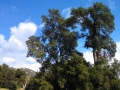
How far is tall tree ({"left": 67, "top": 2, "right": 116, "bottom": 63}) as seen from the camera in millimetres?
40281

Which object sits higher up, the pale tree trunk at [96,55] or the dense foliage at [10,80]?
the dense foliage at [10,80]

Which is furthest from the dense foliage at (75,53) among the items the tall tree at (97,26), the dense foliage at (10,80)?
the dense foliage at (10,80)

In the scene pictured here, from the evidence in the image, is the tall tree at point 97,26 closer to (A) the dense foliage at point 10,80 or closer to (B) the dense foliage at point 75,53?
(B) the dense foliage at point 75,53

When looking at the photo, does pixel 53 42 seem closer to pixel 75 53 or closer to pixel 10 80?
pixel 75 53

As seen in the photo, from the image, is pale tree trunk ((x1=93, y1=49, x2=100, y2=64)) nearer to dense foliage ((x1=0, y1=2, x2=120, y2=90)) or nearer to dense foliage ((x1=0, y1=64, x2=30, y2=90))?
dense foliage ((x1=0, y1=2, x2=120, y2=90))

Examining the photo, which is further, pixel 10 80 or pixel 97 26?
pixel 10 80

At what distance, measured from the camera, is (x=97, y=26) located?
41000 mm

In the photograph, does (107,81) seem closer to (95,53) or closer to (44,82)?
(95,53)

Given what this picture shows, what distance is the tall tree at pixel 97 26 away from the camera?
40281 millimetres

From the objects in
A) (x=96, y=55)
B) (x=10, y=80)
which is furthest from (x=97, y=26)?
(x=10, y=80)

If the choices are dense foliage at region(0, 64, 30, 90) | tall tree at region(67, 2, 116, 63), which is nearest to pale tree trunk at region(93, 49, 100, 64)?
tall tree at region(67, 2, 116, 63)

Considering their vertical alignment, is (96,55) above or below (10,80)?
below

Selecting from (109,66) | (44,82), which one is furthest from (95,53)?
(44,82)

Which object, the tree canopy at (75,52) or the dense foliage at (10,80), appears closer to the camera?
the tree canopy at (75,52)
